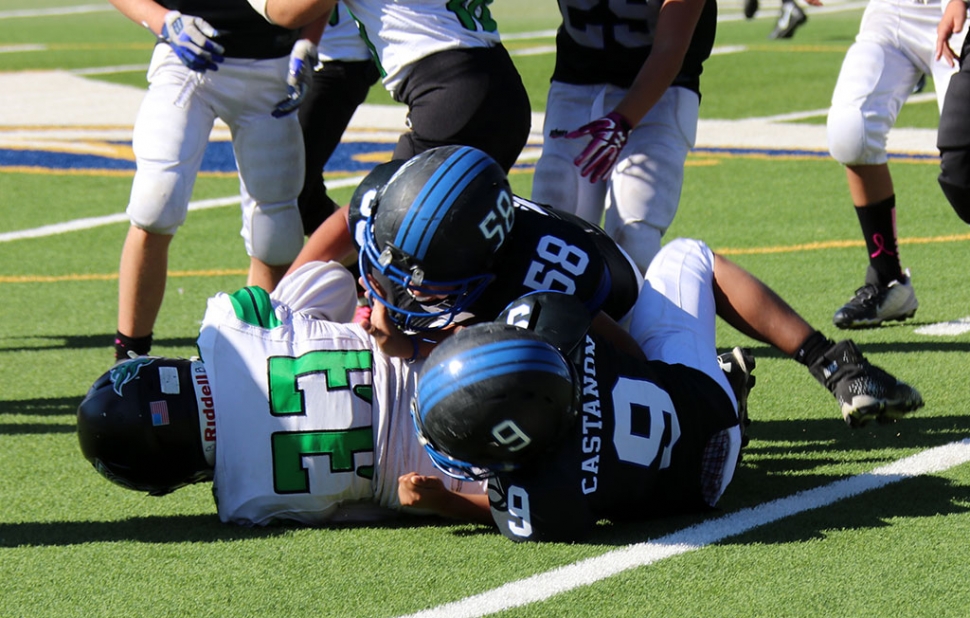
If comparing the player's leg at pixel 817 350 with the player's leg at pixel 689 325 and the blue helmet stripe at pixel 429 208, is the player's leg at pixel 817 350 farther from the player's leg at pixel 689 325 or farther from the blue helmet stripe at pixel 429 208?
the blue helmet stripe at pixel 429 208

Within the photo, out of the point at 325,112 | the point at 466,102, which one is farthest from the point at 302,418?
the point at 325,112

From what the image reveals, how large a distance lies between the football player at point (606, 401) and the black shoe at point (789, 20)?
15.5 metres

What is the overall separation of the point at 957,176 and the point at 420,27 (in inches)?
76.4

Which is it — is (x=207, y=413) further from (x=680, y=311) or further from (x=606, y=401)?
(x=680, y=311)

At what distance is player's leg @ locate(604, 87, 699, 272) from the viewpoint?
4465 millimetres

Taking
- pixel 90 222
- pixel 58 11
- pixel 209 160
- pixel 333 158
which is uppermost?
pixel 90 222

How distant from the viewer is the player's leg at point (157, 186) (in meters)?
4.75

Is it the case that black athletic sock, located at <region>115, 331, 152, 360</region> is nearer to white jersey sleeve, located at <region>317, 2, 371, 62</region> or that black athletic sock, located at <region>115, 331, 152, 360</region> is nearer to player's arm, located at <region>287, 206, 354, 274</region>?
player's arm, located at <region>287, 206, 354, 274</region>

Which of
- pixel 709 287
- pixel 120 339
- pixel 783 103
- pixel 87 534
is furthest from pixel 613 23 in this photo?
pixel 783 103

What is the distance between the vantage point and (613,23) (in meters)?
4.60

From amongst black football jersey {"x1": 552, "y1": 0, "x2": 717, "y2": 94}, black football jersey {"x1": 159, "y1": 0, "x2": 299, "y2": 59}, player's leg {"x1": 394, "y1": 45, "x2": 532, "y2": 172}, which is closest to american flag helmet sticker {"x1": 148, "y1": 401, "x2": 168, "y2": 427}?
player's leg {"x1": 394, "y1": 45, "x2": 532, "y2": 172}

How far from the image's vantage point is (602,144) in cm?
417

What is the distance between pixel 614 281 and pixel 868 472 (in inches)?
34.5

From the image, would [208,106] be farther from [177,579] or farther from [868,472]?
[868,472]
